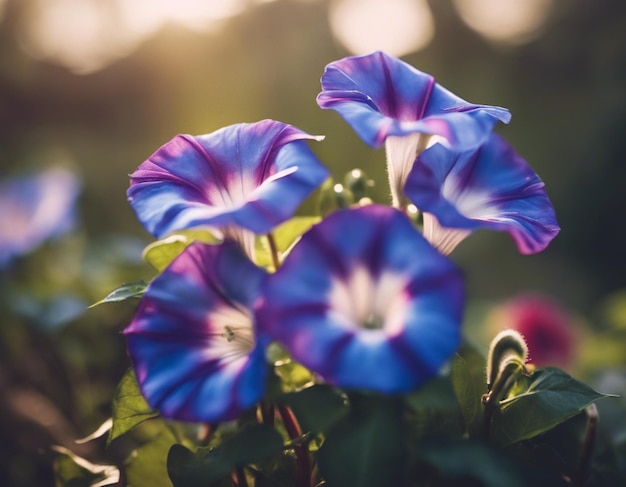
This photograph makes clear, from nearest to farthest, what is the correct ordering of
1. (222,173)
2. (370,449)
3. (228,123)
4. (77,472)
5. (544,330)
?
(370,449), (222,173), (77,472), (544,330), (228,123)

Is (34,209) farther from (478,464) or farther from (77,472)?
(478,464)

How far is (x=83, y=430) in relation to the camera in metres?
1.16

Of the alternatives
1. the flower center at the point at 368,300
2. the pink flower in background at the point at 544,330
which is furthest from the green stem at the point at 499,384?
the pink flower in background at the point at 544,330

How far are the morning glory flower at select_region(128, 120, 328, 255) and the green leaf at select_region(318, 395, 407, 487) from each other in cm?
15

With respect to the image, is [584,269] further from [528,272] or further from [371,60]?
[371,60]

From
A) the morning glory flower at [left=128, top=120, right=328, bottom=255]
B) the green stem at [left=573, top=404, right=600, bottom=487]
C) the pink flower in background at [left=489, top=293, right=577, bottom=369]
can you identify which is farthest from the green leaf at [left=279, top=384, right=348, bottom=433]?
the pink flower in background at [left=489, top=293, right=577, bottom=369]

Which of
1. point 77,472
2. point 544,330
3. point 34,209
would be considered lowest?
point 544,330

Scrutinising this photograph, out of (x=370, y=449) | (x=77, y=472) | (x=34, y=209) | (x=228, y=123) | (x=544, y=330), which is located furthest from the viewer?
(x=228, y=123)

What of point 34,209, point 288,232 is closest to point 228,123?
point 34,209

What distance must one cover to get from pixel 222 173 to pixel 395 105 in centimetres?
15

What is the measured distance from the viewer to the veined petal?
470 millimetres

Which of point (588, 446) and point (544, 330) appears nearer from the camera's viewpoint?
point (588, 446)

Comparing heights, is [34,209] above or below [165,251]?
below

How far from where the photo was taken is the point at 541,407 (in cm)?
52
